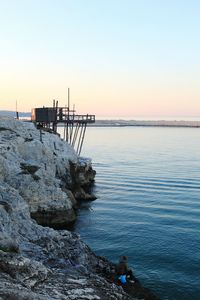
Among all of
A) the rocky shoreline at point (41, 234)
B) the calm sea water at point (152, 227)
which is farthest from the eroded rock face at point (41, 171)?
the calm sea water at point (152, 227)

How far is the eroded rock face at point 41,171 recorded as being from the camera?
41.7 metres

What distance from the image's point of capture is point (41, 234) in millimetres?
30328

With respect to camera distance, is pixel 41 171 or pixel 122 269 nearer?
pixel 122 269

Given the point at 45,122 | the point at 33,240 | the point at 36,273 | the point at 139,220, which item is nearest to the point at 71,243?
the point at 33,240

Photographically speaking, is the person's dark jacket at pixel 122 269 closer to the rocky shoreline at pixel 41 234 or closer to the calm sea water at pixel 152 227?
the rocky shoreline at pixel 41 234

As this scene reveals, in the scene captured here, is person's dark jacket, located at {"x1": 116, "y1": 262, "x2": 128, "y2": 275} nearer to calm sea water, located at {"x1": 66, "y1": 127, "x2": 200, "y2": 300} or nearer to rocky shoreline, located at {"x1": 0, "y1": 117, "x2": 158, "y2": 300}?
rocky shoreline, located at {"x1": 0, "y1": 117, "x2": 158, "y2": 300}

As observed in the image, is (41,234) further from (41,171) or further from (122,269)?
(41,171)

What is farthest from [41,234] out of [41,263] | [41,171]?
[41,171]

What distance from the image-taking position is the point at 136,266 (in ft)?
100

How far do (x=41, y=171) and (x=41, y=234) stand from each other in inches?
602

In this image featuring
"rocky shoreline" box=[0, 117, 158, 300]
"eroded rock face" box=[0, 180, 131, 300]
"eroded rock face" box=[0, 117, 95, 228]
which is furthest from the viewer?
"eroded rock face" box=[0, 117, 95, 228]

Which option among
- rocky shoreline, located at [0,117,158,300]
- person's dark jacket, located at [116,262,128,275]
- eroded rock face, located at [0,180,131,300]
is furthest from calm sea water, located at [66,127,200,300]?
eroded rock face, located at [0,180,131,300]

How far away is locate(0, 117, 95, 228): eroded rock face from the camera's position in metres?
41.7

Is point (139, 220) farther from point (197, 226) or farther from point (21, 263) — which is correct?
point (21, 263)
